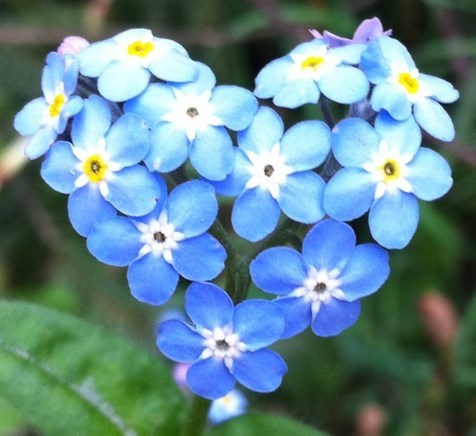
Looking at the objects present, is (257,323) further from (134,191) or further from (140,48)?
(140,48)

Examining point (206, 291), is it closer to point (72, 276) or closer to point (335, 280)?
point (335, 280)

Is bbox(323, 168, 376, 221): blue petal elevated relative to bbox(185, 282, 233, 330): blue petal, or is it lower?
elevated

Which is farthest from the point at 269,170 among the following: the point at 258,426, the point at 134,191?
the point at 258,426

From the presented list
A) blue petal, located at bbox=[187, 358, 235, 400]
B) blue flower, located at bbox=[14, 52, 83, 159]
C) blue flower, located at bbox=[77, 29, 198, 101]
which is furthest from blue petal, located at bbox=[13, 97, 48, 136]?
blue petal, located at bbox=[187, 358, 235, 400]

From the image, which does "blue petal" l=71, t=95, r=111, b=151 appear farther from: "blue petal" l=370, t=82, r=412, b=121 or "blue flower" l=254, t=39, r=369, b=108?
"blue petal" l=370, t=82, r=412, b=121

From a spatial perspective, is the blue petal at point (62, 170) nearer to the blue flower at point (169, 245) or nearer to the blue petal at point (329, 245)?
the blue flower at point (169, 245)
